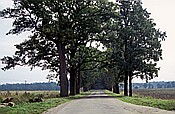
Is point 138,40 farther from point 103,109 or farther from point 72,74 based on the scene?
point 103,109

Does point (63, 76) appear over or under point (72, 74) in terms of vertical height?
under

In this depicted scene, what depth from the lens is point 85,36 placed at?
5184 centimetres

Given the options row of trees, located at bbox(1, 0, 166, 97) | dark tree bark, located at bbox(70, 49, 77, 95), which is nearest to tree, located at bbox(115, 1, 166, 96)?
row of trees, located at bbox(1, 0, 166, 97)

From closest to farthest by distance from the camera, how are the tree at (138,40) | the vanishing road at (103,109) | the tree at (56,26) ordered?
the vanishing road at (103,109)
the tree at (56,26)
the tree at (138,40)

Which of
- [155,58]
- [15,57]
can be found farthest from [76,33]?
[155,58]

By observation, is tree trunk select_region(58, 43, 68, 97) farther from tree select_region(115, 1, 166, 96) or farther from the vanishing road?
the vanishing road

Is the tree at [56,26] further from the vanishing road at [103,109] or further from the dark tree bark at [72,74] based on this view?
the vanishing road at [103,109]

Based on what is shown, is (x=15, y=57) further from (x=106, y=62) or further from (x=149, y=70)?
(x=149, y=70)

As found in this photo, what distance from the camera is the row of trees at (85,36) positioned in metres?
46.3

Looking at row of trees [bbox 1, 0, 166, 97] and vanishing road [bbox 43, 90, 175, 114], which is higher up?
row of trees [bbox 1, 0, 166, 97]

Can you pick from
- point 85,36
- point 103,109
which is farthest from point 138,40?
point 103,109

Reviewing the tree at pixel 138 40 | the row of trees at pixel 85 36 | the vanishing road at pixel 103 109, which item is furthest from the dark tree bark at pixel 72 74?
the vanishing road at pixel 103 109

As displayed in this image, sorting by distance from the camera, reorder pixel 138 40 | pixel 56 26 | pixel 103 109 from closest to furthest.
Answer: pixel 103 109, pixel 56 26, pixel 138 40

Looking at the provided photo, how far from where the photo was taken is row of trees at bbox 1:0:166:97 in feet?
152
